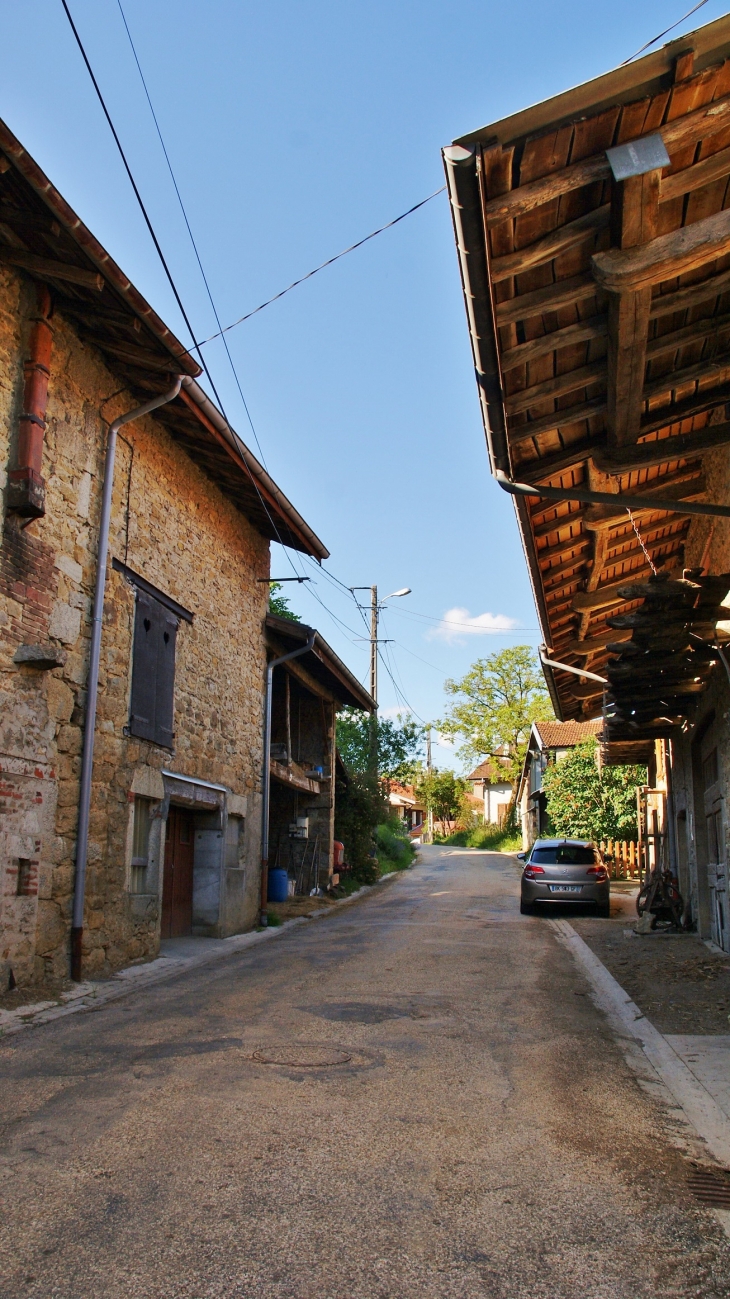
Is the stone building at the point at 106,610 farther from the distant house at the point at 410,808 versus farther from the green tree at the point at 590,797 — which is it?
the distant house at the point at 410,808

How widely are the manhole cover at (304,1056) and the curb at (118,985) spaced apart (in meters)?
2.01

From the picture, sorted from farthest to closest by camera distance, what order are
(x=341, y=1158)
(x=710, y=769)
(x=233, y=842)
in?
(x=233, y=842) < (x=710, y=769) < (x=341, y=1158)

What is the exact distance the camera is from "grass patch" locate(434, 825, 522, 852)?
141 feet

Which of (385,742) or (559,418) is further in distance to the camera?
(385,742)

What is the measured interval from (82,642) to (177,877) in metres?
4.35

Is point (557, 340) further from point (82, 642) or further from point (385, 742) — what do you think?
point (385, 742)

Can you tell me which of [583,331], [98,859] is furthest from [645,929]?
[583,331]

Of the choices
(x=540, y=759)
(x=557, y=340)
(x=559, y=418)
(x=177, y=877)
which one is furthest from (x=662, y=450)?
(x=540, y=759)

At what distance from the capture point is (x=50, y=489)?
8.16 metres

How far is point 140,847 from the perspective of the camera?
973 centimetres

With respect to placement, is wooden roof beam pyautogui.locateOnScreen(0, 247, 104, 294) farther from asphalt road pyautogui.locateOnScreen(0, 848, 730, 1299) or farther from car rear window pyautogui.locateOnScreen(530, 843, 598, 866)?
car rear window pyautogui.locateOnScreen(530, 843, 598, 866)

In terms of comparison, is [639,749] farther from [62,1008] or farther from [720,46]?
[720,46]

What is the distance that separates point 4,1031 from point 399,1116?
3376mm

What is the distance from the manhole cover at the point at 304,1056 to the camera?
5293 millimetres
